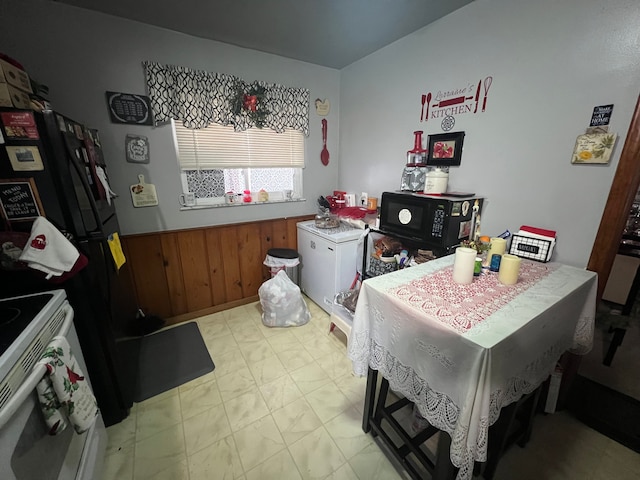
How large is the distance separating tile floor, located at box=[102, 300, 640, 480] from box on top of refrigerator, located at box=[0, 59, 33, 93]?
178cm

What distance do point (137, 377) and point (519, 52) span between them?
319 centimetres

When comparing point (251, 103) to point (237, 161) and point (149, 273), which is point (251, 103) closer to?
point (237, 161)

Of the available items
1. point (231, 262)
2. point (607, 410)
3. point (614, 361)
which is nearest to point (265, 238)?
point (231, 262)

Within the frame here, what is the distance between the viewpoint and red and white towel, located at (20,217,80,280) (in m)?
1.02

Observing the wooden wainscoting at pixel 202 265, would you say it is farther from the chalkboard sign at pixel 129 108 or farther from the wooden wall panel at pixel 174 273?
the chalkboard sign at pixel 129 108

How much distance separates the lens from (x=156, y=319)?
2.28 meters

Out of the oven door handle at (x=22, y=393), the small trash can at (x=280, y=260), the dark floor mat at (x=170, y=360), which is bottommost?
the dark floor mat at (x=170, y=360)

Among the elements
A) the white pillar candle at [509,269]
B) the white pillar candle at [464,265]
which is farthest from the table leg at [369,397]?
the white pillar candle at [509,269]

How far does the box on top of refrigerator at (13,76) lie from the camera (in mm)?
982

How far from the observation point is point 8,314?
0.92m

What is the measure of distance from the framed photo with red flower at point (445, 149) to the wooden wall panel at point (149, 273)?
2.33 metres

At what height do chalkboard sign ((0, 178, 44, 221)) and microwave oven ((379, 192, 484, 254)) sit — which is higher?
chalkboard sign ((0, 178, 44, 221))

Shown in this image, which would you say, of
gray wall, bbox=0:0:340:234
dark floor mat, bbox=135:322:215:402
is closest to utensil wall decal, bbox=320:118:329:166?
gray wall, bbox=0:0:340:234

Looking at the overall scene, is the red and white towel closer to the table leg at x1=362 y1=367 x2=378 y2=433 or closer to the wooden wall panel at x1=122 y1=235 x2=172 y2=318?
the wooden wall panel at x1=122 y1=235 x2=172 y2=318
